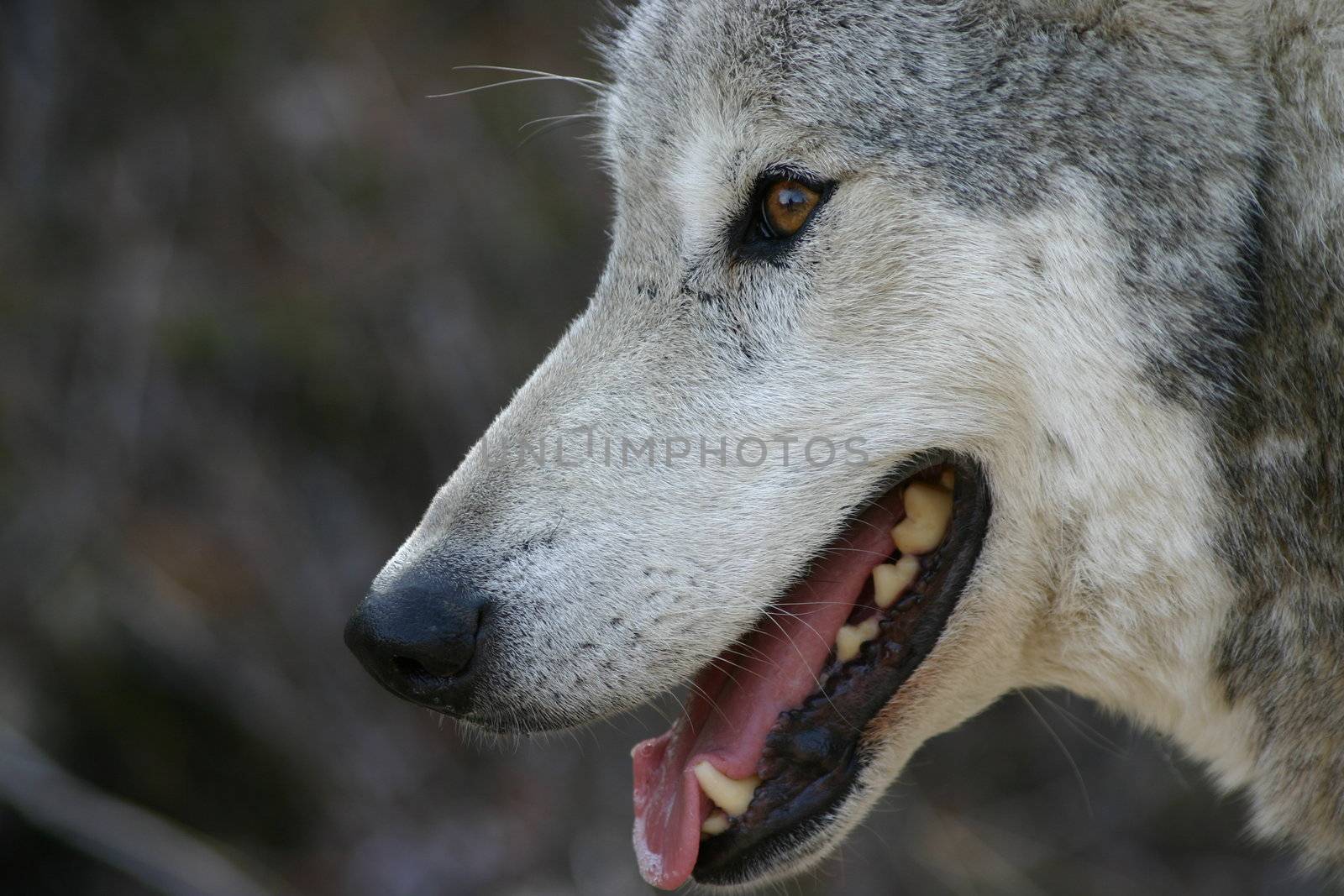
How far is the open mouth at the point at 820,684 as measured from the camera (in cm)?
206

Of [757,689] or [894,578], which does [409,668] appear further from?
[894,578]

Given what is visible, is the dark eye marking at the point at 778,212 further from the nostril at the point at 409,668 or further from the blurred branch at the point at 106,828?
the blurred branch at the point at 106,828

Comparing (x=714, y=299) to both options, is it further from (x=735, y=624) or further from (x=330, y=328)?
(x=330, y=328)

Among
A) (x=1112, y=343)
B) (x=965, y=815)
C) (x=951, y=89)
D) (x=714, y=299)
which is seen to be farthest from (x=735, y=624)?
(x=965, y=815)

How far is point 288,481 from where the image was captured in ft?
14.6

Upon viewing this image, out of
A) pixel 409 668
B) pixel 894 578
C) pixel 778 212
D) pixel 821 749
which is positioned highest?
pixel 778 212

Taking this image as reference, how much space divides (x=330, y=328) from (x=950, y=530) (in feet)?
10.2

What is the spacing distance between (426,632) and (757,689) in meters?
0.60

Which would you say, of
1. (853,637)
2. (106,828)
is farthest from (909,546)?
(106,828)

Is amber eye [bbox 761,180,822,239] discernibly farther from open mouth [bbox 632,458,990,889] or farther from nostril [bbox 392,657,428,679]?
nostril [bbox 392,657,428,679]

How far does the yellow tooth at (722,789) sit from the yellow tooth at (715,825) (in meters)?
0.01

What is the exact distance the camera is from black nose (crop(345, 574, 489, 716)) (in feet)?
6.24

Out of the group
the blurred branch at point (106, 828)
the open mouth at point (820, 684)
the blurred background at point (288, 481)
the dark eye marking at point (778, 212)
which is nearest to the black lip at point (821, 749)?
the open mouth at point (820, 684)

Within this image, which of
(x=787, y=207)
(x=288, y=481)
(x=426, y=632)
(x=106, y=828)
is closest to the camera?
(x=426, y=632)
